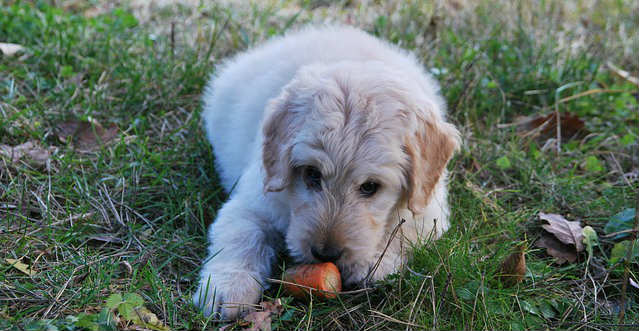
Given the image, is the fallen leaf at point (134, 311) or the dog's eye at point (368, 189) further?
the dog's eye at point (368, 189)

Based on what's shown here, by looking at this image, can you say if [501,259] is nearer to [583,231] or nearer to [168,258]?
[583,231]

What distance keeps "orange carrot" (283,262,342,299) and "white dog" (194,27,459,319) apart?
1.6 inches

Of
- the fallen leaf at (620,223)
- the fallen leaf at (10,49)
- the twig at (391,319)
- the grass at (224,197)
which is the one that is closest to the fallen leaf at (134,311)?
the grass at (224,197)

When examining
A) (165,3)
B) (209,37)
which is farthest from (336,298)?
(165,3)

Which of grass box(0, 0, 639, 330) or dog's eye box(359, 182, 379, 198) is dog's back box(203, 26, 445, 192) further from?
dog's eye box(359, 182, 379, 198)

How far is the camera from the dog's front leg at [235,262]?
2.55 metres

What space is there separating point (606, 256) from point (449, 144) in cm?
108

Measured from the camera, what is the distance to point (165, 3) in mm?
5793

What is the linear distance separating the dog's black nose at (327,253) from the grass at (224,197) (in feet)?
0.73

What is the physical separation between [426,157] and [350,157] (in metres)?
0.44

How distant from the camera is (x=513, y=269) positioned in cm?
274

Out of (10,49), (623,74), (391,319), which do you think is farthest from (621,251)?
(10,49)

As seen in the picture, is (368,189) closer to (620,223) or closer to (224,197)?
(224,197)

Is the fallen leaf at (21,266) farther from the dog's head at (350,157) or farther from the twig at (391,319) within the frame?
the twig at (391,319)
